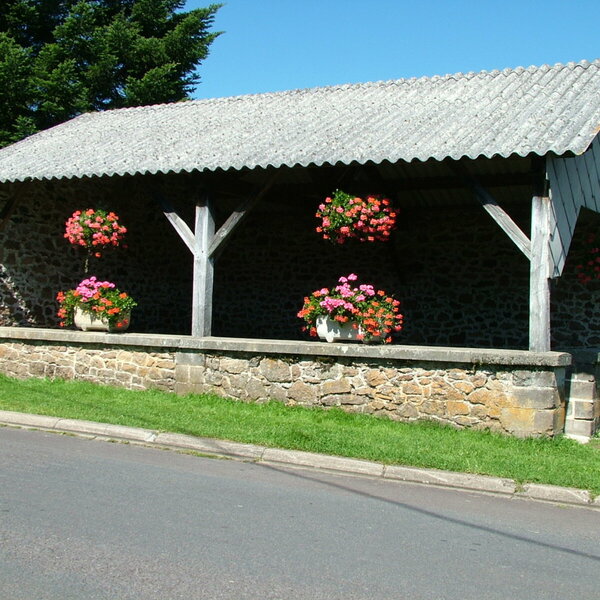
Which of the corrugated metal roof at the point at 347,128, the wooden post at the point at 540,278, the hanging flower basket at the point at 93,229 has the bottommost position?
the wooden post at the point at 540,278

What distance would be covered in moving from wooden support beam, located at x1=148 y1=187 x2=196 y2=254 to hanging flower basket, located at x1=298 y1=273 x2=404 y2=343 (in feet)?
6.27

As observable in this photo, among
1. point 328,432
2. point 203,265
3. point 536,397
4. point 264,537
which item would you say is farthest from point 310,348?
point 264,537

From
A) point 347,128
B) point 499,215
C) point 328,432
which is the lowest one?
point 328,432

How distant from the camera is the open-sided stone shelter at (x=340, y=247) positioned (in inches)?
316

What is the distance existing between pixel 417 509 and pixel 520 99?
252 inches

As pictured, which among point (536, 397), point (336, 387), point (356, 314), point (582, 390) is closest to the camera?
point (536, 397)

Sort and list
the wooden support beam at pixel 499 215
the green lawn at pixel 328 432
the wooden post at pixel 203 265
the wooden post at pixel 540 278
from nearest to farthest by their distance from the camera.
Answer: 1. the green lawn at pixel 328 432
2. the wooden post at pixel 540 278
3. the wooden support beam at pixel 499 215
4. the wooden post at pixel 203 265

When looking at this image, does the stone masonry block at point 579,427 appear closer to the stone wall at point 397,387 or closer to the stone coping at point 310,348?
the stone wall at point 397,387

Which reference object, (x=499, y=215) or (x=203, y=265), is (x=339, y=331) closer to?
(x=203, y=265)

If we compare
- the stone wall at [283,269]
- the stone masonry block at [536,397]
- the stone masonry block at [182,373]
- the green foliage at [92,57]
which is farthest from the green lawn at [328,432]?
the green foliage at [92,57]

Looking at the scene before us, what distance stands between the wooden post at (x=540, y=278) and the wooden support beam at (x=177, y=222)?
422 centimetres

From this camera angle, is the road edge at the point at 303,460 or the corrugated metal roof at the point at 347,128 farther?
the corrugated metal roof at the point at 347,128

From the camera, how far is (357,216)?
29.3 ft

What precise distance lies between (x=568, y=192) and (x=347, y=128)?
2864 mm
